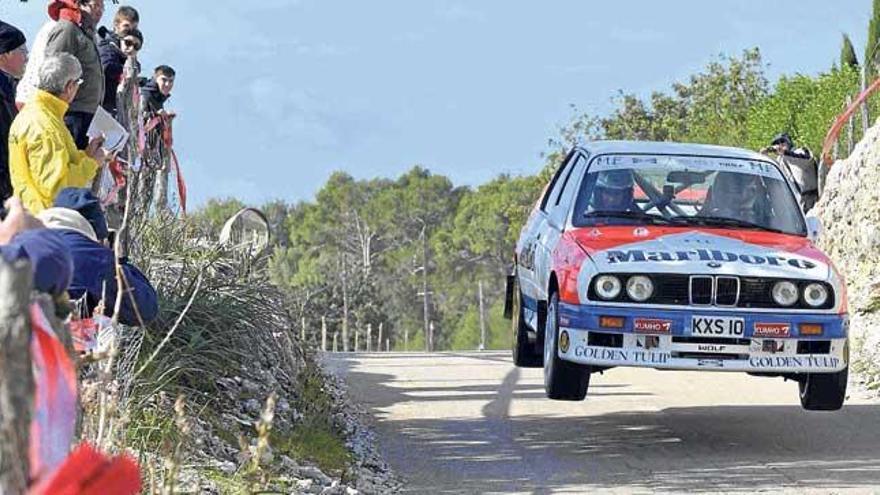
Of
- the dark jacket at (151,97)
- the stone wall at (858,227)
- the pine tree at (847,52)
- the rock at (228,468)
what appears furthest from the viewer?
the pine tree at (847,52)

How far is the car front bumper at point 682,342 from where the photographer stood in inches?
404

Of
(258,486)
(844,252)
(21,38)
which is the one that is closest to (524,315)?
(21,38)

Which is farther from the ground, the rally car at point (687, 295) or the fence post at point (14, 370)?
the rally car at point (687, 295)

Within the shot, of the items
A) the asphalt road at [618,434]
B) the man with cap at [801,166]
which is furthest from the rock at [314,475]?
the man with cap at [801,166]

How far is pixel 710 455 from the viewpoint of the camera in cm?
1033

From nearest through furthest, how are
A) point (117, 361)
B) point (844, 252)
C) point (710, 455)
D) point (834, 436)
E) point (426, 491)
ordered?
1. point (117, 361)
2. point (426, 491)
3. point (710, 455)
4. point (834, 436)
5. point (844, 252)

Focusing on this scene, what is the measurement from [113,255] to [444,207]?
114 m

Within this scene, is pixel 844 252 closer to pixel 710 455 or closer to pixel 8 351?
pixel 710 455

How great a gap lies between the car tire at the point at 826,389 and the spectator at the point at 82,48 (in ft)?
14.6

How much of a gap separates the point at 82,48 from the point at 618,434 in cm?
400

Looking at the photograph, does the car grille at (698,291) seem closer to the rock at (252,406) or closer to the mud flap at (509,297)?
the rock at (252,406)

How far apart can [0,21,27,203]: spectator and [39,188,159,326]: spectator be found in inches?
91.5

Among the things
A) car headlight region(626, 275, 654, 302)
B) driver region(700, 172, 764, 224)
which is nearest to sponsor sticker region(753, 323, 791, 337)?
car headlight region(626, 275, 654, 302)

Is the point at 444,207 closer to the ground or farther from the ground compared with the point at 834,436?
farther from the ground
